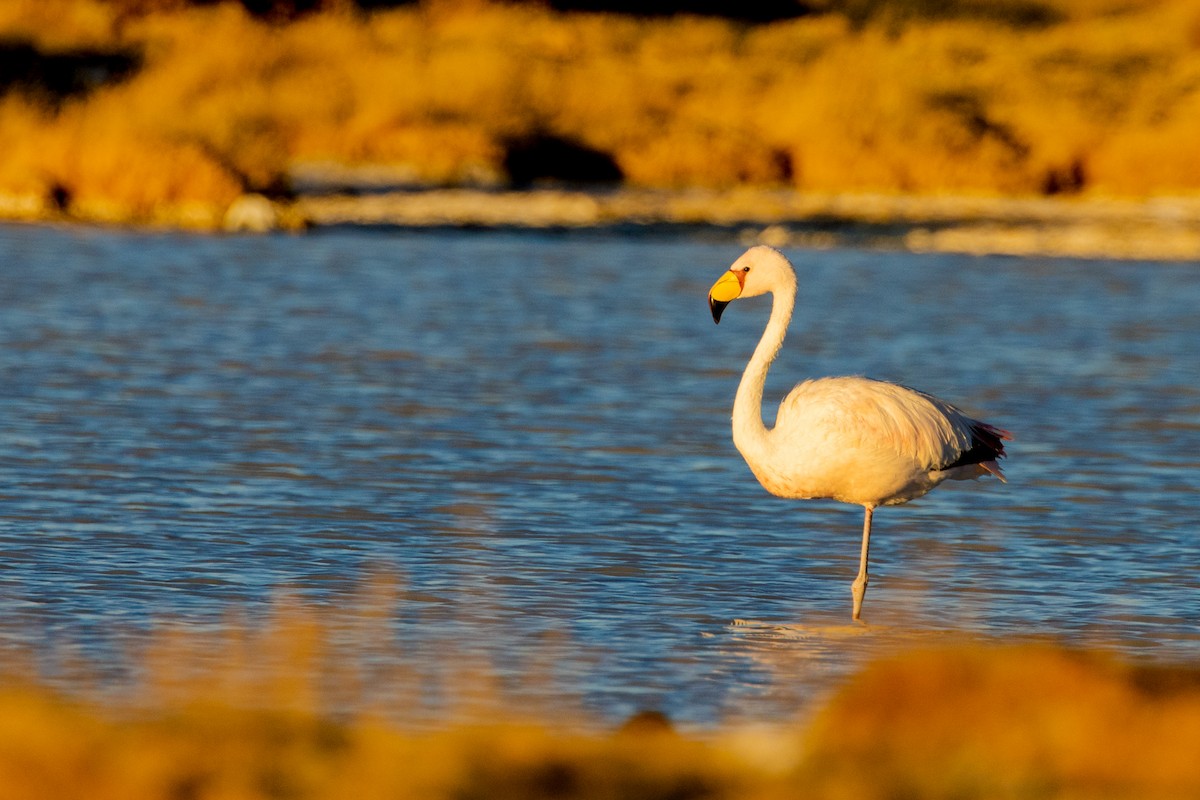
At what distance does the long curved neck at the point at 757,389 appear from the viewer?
8.48m

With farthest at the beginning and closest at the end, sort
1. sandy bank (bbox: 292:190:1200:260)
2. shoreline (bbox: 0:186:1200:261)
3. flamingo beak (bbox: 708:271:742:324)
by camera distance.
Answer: sandy bank (bbox: 292:190:1200:260) → shoreline (bbox: 0:186:1200:261) → flamingo beak (bbox: 708:271:742:324)

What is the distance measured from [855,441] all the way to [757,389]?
0.56m

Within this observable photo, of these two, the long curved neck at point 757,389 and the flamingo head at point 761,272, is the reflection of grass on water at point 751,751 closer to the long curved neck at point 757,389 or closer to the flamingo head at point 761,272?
the long curved neck at point 757,389

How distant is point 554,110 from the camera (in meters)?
34.5

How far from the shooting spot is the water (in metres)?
7.83

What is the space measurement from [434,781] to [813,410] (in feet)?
15.4

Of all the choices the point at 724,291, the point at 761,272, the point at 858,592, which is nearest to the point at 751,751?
the point at 858,592

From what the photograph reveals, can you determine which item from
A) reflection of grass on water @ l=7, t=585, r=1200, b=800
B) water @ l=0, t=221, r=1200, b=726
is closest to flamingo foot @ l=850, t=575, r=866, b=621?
water @ l=0, t=221, r=1200, b=726

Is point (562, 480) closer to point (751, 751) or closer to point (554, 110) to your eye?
point (751, 751)

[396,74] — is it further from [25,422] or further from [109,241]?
[25,422]

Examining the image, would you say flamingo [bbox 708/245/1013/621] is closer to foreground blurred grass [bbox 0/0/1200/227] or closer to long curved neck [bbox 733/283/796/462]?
long curved neck [bbox 733/283/796/462]

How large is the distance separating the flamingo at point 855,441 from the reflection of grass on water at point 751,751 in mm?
3398

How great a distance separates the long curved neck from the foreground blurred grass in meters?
18.1

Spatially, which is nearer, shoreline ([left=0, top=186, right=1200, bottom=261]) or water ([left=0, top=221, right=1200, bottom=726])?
water ([left=0, top=221, right=1200, bottom=726])
